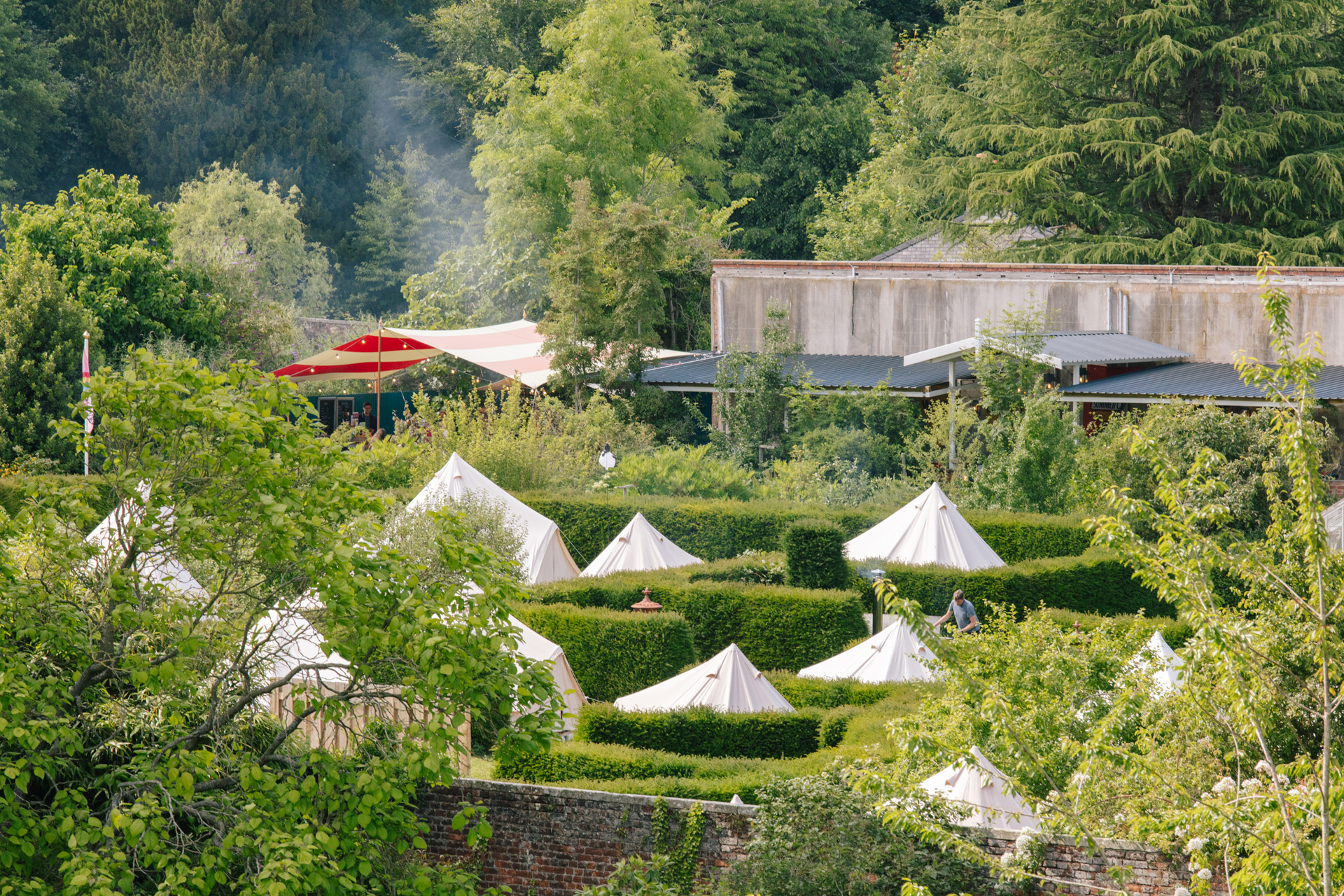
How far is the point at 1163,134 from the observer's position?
3416 cm

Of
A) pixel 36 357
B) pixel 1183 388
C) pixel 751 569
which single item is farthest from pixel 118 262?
pixel 1183 388

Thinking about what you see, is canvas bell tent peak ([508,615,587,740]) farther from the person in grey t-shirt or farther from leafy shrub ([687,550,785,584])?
the person in grey t-shirt

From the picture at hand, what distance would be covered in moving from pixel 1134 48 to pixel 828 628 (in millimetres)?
23301

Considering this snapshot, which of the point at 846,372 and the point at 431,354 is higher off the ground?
the point at 431,354

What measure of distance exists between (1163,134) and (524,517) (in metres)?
21.4

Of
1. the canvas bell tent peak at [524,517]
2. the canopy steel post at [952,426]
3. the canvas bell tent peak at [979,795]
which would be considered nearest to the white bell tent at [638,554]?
the canvas bell tent peak at [524,517]

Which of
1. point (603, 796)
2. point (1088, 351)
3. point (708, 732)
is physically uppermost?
point (1088, 351)

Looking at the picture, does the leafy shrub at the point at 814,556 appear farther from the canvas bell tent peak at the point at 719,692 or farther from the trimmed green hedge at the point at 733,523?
the canvas bell tent peak at the point at 719,692

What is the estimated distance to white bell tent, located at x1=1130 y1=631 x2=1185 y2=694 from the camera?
8.87 m

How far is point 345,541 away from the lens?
8.40m

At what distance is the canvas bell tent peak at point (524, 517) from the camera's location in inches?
794

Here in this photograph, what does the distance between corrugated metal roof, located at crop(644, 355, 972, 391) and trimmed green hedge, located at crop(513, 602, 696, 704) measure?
11412 mm

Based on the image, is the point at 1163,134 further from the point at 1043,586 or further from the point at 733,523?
the point at 1043,586

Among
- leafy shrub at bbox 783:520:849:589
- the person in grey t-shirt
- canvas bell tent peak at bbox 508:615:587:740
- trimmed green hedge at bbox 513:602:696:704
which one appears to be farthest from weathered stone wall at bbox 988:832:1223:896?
leafy shrub at bbox 783:520:849:589
